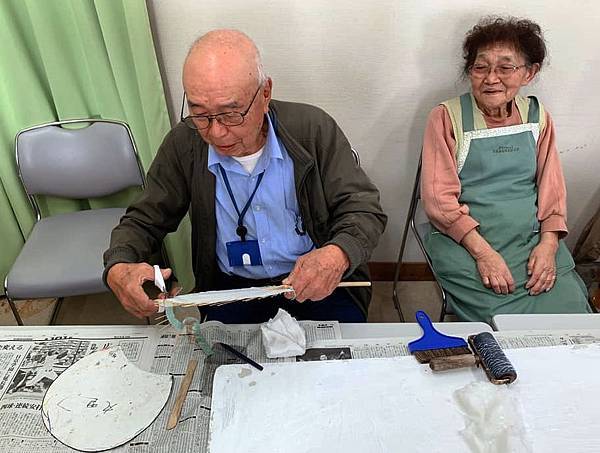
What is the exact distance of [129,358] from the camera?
1.17 m

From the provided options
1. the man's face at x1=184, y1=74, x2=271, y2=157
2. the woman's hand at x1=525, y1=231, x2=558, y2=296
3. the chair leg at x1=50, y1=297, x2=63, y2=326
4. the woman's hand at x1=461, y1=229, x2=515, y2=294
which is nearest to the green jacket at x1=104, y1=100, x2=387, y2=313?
the man's face at x1=184, y1=74, x2=271, y2=157

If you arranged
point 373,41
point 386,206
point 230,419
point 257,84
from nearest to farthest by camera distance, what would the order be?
point 230,419 < point 257,84 < point 373,41 < point 386,206

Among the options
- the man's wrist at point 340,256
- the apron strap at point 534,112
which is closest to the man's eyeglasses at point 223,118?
the man's wrist at point 340,256

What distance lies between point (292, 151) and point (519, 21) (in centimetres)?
89

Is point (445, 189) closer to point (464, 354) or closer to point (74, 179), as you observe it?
point (464, 354)

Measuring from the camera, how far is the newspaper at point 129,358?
1.00 m

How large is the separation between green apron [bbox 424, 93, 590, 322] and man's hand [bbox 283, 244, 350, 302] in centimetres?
62

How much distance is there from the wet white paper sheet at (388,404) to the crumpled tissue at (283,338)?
47mm

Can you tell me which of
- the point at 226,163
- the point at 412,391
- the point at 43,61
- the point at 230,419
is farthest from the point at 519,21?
the point at 43,61

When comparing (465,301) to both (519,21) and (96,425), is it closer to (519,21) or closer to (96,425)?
(519,21)

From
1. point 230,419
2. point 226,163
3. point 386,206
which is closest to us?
point 230,419

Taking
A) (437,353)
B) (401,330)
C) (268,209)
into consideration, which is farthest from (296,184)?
(437,353)

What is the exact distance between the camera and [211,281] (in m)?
1.60

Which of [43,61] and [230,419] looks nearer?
[230,419]
